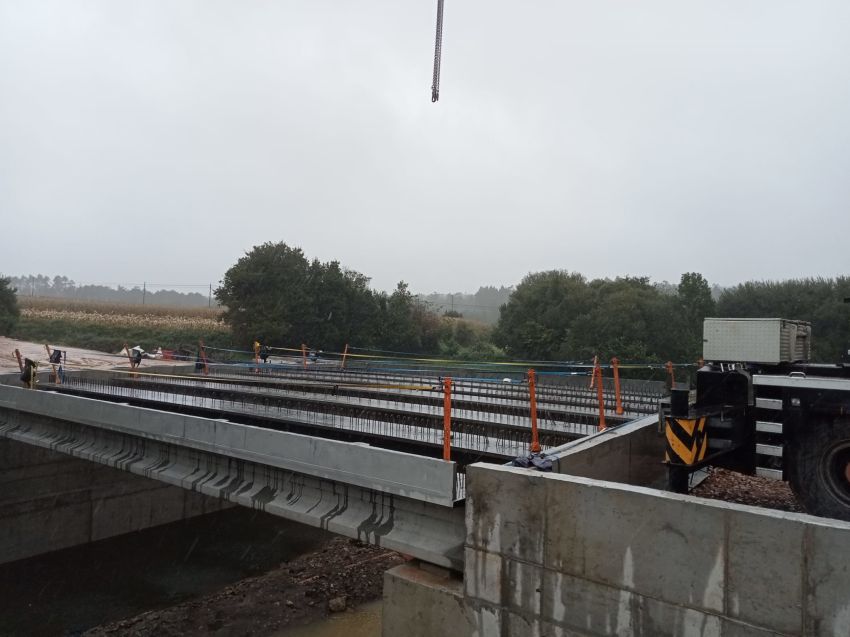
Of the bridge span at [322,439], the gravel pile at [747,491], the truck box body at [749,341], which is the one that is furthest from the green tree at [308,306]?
the truck box body at [749,341]

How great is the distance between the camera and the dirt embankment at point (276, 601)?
37.4 feet

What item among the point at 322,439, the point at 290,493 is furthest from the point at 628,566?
the point at 290,493

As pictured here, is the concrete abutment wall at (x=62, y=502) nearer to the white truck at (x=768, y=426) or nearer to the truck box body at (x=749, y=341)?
the white truck at (x=768, y=426)

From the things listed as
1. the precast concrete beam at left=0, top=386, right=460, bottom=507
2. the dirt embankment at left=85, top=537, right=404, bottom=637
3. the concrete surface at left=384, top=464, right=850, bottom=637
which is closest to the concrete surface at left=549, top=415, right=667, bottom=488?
the concrete surface at left=384, top=464, right=850, bottom=637

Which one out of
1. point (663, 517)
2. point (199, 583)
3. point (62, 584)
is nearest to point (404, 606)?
point (663, 517)

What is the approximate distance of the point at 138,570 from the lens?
47.3ft

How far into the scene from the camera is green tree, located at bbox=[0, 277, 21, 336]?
139 ft

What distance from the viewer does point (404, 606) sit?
5.61 meters

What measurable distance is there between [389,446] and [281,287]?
1179 inches

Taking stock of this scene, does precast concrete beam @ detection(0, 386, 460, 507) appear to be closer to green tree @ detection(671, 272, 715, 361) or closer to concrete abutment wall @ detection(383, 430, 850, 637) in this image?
concrete abutment wall @ detection(383, 430, 850, 637)

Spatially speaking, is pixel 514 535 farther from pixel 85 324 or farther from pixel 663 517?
pixel 85 324

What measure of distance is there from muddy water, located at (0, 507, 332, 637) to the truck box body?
28.0 feet

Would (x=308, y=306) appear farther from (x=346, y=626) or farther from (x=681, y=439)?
(x=681, y=439)

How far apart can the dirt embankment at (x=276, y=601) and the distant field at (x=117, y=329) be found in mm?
28888
